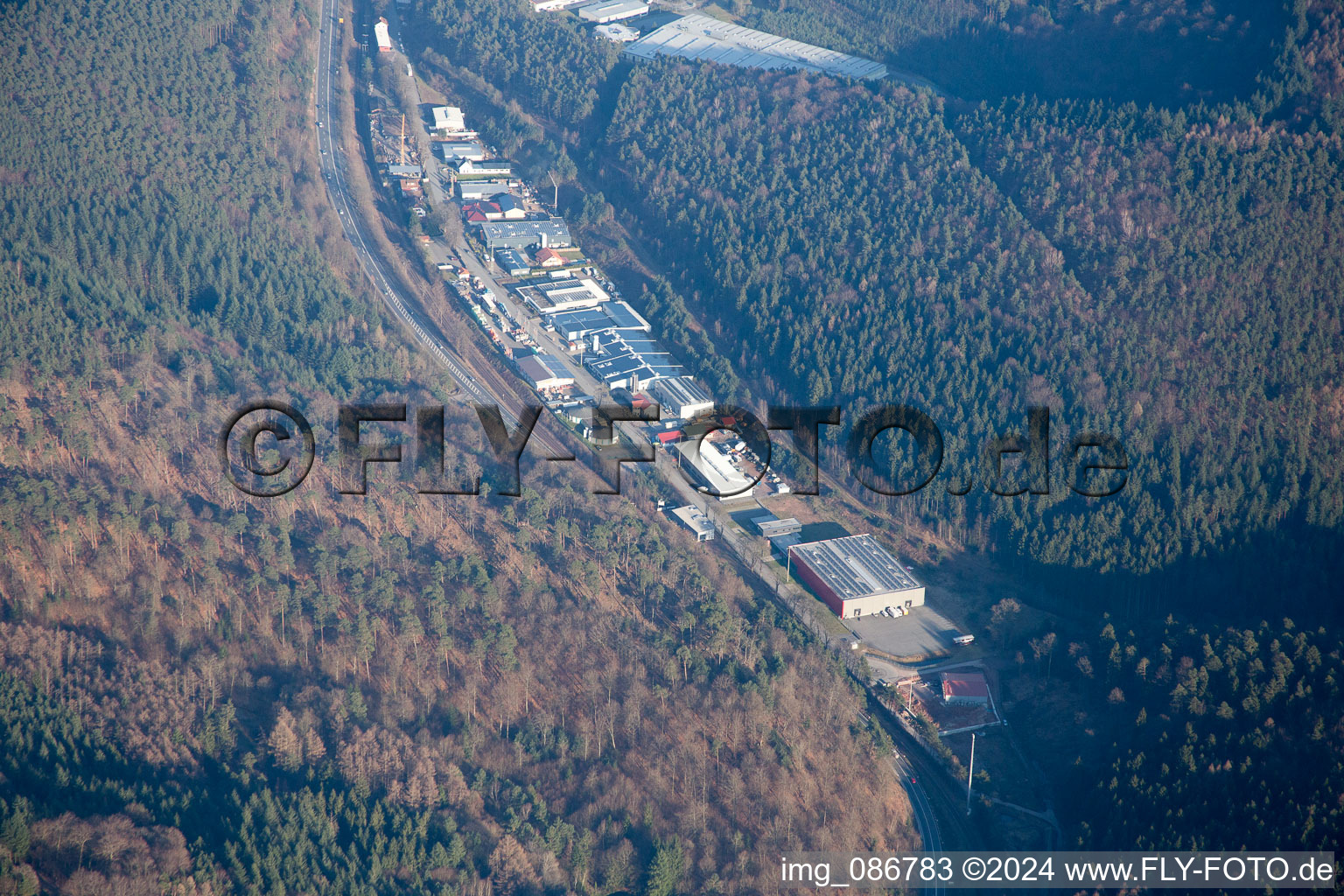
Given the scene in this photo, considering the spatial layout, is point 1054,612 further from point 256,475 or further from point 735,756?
point 256,475

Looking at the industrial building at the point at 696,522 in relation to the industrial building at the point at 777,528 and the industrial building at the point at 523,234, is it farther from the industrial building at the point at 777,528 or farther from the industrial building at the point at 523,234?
the industrial building at the point at 523,234

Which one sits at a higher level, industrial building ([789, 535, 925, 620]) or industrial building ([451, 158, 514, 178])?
industrial building ([451, 158, 514, 178])

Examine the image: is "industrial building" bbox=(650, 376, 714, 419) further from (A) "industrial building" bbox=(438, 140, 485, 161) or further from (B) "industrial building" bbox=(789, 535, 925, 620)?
(A) "industrial building" bbox=(438, 140, 485, 161)

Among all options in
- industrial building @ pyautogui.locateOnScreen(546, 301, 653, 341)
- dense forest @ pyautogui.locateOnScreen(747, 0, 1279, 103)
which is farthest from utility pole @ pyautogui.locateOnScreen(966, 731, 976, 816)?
dense forest @ pyautogui.locateOnScreen(747, 0, 1279, 103)

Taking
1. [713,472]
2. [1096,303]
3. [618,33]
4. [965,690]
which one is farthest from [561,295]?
[965,690]

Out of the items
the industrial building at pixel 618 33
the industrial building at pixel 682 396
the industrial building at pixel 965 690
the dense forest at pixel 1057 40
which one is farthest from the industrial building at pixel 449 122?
the industrial building at pixel 965 690

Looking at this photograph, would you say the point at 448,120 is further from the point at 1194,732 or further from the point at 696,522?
the point at 1194,732

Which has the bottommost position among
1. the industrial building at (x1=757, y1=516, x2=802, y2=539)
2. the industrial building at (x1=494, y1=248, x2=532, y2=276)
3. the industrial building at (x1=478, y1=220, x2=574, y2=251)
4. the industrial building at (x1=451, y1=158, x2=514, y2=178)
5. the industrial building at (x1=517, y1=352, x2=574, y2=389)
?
the industrial building at (x1=757, y1=516, x2=802, y2=539)
